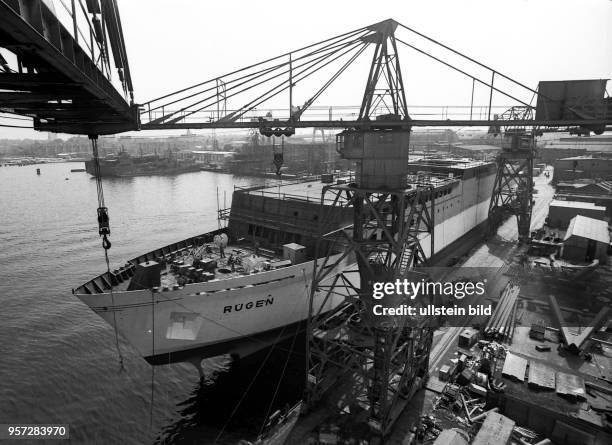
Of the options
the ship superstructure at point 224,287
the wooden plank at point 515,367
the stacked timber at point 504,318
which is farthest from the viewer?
the stacked timber at point 504,318

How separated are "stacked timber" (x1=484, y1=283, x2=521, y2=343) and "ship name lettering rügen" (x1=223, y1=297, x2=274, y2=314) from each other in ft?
39.7

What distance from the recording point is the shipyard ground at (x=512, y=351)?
14.7 m

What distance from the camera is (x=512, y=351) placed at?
17.4 meters

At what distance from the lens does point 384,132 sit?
1515 cm

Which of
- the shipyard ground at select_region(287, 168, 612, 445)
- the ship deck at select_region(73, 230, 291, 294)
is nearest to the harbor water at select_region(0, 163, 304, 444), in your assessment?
the shipyard ground at select_region(287, 168, 612, 445)

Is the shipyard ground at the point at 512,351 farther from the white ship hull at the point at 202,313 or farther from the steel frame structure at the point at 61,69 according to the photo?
the steel frame structure at the point at 61,69

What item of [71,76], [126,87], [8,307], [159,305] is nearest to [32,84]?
[71,76]

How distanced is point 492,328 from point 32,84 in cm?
2214

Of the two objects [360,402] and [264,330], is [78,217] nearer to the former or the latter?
[264,330]

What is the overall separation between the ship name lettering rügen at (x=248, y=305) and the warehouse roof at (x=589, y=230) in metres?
25.0

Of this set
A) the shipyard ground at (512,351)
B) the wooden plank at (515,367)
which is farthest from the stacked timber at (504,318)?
the wooden plank at (515,367)

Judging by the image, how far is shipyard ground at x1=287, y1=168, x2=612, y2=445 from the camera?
14734mm

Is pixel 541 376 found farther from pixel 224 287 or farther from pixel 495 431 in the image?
pixel 224 287

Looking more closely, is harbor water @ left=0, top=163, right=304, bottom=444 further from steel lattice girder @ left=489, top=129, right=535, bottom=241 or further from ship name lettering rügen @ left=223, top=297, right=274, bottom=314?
steel lattice girder @ left=489, top=129, right=535, bottom=241
